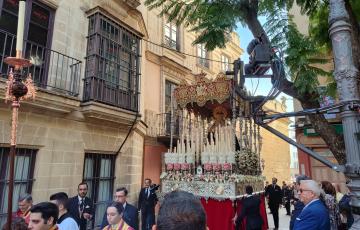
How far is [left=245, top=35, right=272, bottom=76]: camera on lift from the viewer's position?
400 cm

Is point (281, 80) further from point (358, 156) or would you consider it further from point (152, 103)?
point (152, 103)

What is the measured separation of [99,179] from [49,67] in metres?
3.50

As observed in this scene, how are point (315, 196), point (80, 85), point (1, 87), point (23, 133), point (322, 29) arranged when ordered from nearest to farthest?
point (315, 196)
point (322, 29)
point (1, 87)
point (23, 133)
point (80, 85)

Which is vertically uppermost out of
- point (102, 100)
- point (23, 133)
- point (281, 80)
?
point (102, 100)

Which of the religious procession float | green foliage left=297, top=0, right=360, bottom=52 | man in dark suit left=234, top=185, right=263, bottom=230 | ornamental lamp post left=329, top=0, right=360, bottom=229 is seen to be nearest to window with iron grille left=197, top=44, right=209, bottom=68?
the religious procession float

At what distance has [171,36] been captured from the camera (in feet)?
49.8

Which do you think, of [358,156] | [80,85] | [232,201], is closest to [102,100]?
[80,85]

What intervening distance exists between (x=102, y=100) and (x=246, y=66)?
505cm

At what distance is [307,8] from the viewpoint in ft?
17.5

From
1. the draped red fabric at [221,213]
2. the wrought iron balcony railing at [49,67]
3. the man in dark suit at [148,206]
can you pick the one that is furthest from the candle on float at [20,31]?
the man in dark suit at [148,206]

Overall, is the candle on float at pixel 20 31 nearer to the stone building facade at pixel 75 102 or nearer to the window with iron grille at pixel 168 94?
the stone building facade at pixel 75 102

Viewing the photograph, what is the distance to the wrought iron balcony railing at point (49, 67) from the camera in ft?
22.2

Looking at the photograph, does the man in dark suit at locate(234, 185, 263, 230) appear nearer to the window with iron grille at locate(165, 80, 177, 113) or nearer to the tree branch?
the tree branch

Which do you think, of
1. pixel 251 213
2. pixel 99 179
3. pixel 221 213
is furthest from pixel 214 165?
pixel 99 179
